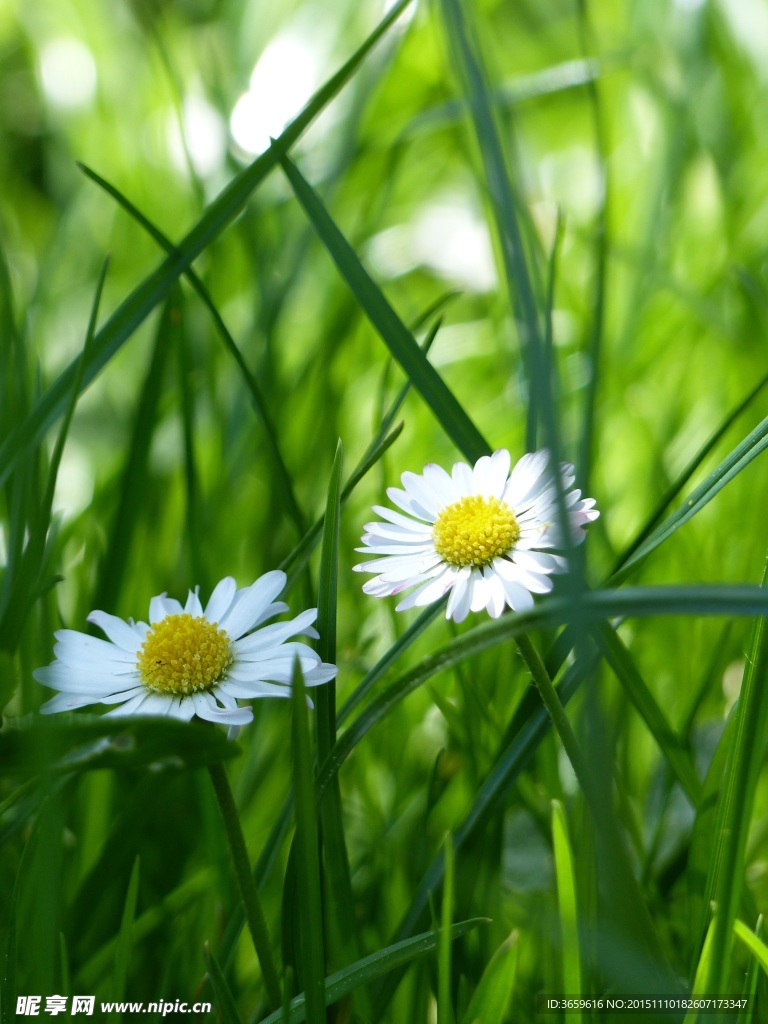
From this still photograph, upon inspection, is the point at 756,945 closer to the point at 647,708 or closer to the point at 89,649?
the point at 647,708

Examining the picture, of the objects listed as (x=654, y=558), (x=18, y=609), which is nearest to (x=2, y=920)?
(x=18, y=609)

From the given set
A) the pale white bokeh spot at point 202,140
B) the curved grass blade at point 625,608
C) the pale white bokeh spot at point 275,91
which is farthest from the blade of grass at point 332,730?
the pale white bokeh spot at point 202,140

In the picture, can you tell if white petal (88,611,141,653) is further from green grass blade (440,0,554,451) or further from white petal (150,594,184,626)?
green grass blade (440,0,554,451)

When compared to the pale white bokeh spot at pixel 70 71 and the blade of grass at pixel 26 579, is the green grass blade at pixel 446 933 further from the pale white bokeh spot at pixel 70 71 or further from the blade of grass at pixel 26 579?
the pale white bokeh spot at pixel 70 71

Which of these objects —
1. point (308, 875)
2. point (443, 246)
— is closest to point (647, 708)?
point (308, 875)

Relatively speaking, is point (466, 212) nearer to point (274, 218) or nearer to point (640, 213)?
point (640, 213)
